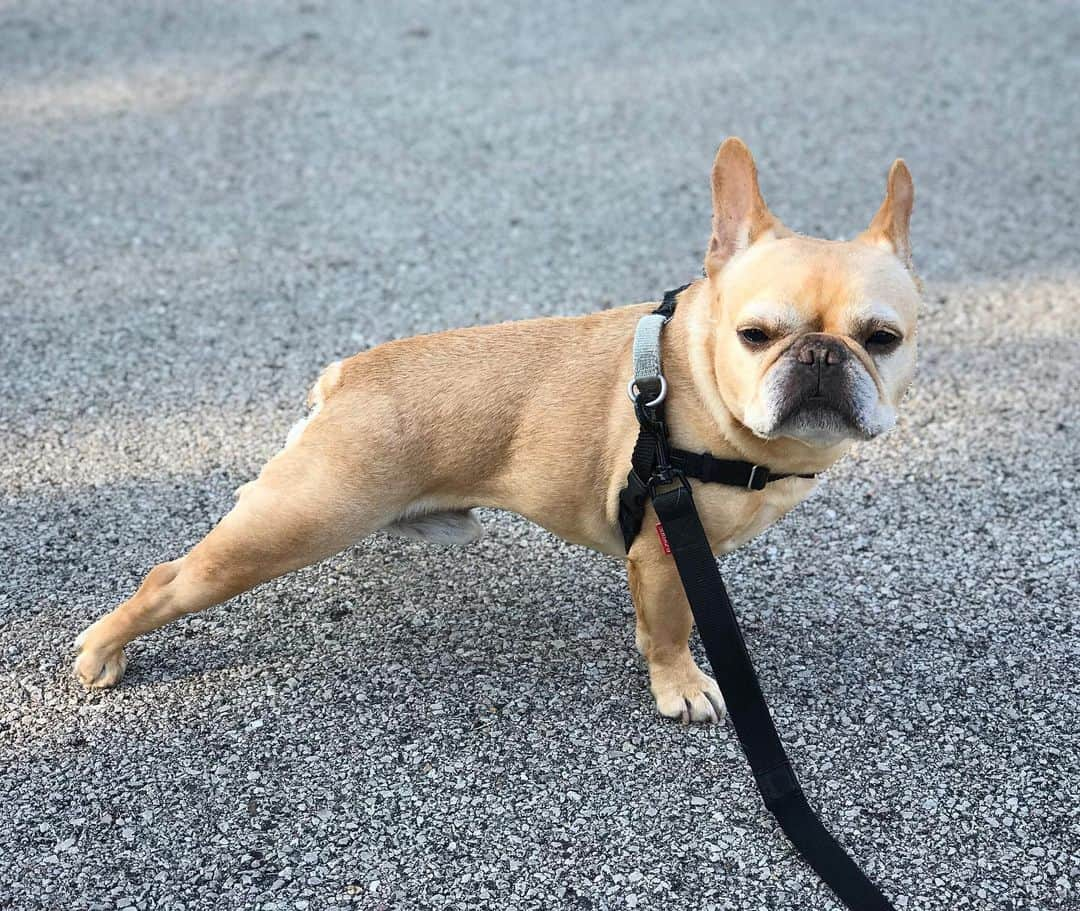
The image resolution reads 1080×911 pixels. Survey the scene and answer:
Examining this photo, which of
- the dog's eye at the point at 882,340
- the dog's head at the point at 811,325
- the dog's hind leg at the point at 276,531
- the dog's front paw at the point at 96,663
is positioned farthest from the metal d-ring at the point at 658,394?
the dog's front paw at the point at 96,663

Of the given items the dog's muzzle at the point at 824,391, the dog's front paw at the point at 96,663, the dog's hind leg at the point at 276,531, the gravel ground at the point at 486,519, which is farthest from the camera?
the dog's front paw at the point at 96,663

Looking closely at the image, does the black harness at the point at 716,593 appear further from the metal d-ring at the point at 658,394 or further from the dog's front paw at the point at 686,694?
the dog's front paw at the point at 686,694

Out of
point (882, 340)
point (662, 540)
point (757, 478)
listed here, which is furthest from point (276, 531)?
point (882, 340)

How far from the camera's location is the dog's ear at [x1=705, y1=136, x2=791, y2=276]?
274 centimetres

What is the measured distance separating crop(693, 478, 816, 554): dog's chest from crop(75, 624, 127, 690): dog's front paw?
161cm

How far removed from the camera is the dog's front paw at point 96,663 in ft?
9.88

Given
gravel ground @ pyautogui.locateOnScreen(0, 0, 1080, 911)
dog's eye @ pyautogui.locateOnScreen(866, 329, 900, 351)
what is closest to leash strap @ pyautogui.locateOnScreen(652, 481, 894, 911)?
gravel ground @ pyautogui.locateOnScreen(0, 0, 1080, 911)

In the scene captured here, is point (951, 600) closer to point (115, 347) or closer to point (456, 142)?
point (115, 347)

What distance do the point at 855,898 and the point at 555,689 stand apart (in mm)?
995

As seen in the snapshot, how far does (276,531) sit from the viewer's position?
2.81m

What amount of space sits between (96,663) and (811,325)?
2047mm

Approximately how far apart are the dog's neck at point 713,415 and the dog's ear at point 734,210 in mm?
102

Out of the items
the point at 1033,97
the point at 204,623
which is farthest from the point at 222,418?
the point at 1033,97

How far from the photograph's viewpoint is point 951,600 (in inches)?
137
